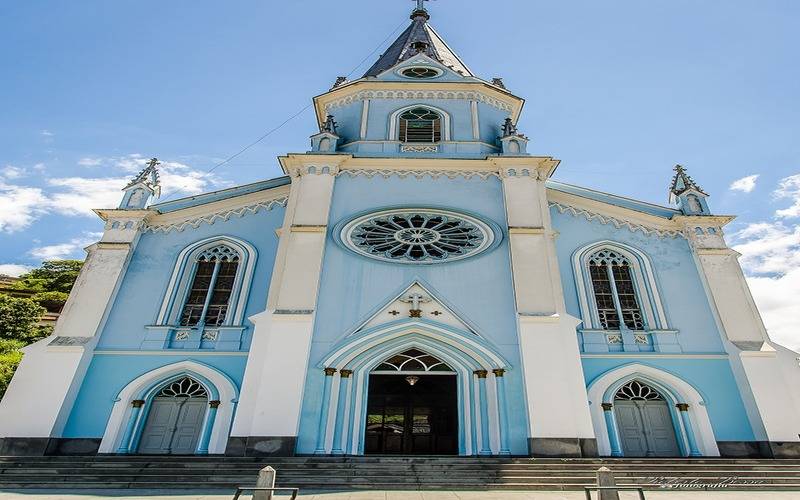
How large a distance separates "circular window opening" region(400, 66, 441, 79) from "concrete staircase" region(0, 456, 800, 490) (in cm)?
1591

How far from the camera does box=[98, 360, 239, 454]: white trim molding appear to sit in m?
11.8

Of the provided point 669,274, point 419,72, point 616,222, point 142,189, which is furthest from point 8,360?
point 669,274

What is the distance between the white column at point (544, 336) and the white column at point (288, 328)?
17.5 ft

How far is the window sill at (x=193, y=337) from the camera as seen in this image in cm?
1320

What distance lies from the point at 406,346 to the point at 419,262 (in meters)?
2.52

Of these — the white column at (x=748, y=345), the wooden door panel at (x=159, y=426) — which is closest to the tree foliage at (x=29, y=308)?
the wooden door panel at (x=159, y=426)

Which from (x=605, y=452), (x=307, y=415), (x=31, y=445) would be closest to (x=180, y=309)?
(x=31, y=445)

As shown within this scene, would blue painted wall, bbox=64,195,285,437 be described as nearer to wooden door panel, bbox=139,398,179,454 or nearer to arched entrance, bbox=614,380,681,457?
wooden door panel, bbox=139,398,179,454

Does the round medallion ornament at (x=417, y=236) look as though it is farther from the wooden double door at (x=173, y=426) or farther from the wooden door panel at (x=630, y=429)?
the wooden double door at (x=173, y=426)

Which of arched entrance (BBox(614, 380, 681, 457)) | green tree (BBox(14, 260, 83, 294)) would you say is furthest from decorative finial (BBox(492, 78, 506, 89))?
green tree (BBox(14, 260, 83, 294))

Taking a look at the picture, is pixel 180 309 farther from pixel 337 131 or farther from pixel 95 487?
pixel 337 131

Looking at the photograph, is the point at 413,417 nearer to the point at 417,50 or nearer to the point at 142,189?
the point at 142,189

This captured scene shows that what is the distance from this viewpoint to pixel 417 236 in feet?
48.7

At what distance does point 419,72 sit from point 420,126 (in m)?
3.66
